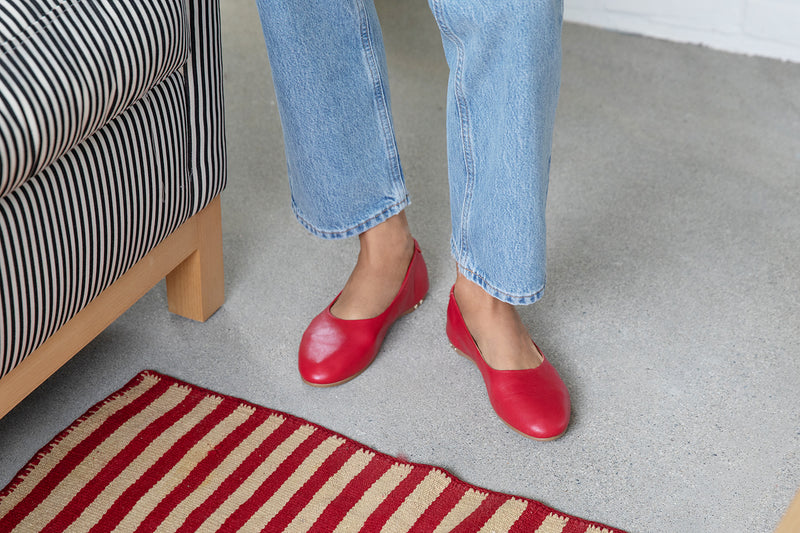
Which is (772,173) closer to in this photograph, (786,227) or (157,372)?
(786,227)

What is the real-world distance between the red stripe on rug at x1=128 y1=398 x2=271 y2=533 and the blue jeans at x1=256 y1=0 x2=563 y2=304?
241mm

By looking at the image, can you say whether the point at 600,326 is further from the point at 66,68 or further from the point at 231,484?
the point at 66,68

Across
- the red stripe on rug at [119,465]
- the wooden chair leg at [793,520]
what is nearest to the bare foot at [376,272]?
the red stripe on rug at [119,465]

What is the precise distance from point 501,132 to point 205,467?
0.48 m

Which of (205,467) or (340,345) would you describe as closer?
(205,467)

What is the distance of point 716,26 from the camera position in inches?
71.2

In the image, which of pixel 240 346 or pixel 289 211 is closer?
pixel 240 346

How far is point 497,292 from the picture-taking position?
88 cm

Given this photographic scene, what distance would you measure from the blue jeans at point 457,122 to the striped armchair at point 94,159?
0.35 feet

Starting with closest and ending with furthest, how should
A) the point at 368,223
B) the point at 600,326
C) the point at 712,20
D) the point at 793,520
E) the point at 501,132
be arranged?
the point at 793,520
the point at 501,132
the point at 368,223
the point at 600,326
the point at 712,20

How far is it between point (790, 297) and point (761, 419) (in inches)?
10.2

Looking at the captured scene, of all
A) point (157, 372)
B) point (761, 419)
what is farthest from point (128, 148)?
point (761, 419)

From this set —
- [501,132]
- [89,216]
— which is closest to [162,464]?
[89,216]

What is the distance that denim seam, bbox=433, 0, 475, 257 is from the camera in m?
Result: 0.76
